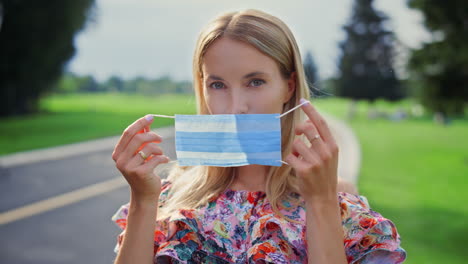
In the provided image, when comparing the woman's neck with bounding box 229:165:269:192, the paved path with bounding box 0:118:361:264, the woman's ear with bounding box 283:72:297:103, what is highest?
the woman's ear with bounding box 283:72:297:103

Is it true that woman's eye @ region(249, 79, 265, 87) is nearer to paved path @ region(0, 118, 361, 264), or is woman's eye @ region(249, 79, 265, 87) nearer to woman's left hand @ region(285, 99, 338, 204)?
woman's left hand @ region(285, 99, 338, 204)

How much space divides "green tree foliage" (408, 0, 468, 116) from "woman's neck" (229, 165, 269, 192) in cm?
787

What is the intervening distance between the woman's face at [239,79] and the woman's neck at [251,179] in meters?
0.33

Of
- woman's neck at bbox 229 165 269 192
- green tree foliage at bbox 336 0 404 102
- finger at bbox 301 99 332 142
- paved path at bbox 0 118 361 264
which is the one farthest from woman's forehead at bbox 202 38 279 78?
green tree foliage at bbox 336 0 404 102

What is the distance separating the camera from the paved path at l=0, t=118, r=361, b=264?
5.34 metres

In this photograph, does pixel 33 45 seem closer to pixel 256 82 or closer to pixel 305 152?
pixel 256 82

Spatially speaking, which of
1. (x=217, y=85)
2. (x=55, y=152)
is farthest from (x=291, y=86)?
(x=55, y=152)

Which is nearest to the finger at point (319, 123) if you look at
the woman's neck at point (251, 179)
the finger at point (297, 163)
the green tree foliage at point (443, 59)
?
the finger at point (297, 163)

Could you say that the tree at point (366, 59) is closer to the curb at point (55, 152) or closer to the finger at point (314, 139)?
the curb at point (55, 152)

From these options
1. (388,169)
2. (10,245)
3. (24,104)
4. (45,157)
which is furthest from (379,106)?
(10,245)

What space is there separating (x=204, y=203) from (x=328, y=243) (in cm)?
62

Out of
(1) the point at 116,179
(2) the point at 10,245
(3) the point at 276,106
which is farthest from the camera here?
(1) the point at 116,179

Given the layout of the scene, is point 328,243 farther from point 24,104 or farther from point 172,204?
point 24,104

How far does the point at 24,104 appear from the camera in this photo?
2356 centimetres
